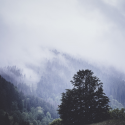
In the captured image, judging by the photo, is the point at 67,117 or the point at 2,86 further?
the point at 2,86

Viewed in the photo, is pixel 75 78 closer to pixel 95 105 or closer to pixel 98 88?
pixel 98 88

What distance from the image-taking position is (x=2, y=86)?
358ft

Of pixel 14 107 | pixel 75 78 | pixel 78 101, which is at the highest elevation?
pixel 75 78

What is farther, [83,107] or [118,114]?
[83,107]

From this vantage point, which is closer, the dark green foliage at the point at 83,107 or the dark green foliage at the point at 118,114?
the dark green foliage at the point at 118,114

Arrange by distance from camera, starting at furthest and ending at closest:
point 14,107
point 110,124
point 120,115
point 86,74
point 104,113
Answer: point 14,107 → point 86,74 → point 104,113 → point 120,115 → point 110,124

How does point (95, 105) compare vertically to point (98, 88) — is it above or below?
below

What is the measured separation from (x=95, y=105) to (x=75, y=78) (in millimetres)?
6982

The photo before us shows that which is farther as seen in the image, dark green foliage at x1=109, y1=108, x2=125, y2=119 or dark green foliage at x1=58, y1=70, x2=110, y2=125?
dark green foliage at x1=58, y1=70, x2=110, y2=125

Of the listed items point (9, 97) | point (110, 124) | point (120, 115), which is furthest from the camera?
point (9, 97)

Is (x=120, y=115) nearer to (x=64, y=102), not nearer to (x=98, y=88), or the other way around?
(x=98, y=88)

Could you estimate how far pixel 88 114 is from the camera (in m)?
21.6

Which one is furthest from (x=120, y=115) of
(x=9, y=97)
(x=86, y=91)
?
(x=9, y=97)

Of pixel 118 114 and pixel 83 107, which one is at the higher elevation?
pixel 118 114
